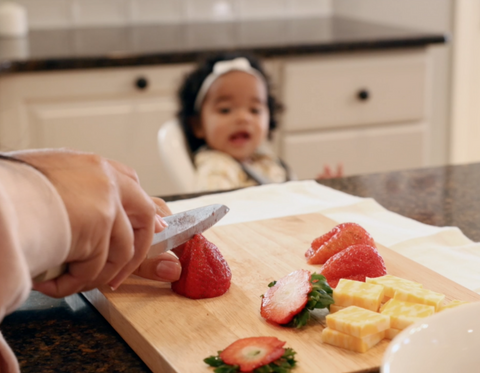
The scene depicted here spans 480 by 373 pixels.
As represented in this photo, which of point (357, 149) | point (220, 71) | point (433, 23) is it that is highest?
point (433, 23)

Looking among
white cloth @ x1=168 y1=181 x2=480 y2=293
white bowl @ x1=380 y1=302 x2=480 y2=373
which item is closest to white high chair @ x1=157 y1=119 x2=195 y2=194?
white cloth @ x1=168 y1=181 x2=480 y2=293

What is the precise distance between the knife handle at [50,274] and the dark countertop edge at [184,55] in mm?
1677

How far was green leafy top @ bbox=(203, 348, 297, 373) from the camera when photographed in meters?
0.70

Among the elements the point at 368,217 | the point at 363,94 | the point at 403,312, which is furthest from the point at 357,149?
the point at 403,312

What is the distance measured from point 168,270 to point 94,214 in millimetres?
314

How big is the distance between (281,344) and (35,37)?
2.28m

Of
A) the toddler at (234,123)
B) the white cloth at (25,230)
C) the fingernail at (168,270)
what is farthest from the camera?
the toddler at (234,123)

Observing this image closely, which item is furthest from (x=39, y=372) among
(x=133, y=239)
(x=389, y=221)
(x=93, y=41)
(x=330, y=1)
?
(x=330, y=1)

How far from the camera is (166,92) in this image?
2.48 m

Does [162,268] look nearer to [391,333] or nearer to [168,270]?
[168,270]

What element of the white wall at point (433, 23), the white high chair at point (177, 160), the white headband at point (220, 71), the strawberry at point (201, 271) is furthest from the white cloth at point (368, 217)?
the white wall at point (433, 23)

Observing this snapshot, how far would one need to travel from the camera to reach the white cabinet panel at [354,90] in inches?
102

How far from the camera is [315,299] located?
0.82 meters

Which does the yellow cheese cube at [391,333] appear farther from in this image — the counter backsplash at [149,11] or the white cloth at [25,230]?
the counter backsplash at [149,11]
